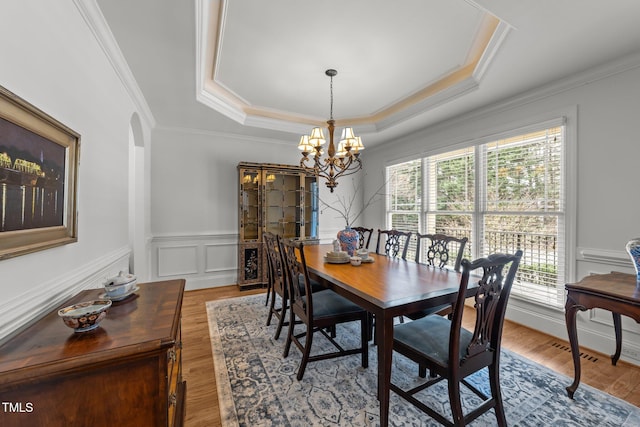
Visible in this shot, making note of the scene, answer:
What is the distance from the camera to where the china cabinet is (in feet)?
14.0

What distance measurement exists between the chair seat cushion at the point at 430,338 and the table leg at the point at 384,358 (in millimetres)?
166

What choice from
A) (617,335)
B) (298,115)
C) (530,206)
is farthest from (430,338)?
(298,115)

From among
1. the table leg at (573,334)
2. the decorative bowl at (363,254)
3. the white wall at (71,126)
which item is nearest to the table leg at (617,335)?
the table leg at (573,334)

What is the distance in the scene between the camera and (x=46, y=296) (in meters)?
1.23

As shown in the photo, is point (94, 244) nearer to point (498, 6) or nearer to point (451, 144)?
point (498, 6)

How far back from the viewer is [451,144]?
3738 millimetres

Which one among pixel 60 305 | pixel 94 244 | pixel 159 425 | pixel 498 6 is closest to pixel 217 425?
pixel 159 425

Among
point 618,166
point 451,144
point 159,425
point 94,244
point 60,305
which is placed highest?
point 451,144

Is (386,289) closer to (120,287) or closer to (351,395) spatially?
(351,395)

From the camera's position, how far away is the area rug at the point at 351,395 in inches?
64.2

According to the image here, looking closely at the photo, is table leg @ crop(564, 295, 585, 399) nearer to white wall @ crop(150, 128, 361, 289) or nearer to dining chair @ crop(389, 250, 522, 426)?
dining chair @ crop(389, 250, 522, 426)

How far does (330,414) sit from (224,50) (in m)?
3.05

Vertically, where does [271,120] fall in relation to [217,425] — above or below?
above

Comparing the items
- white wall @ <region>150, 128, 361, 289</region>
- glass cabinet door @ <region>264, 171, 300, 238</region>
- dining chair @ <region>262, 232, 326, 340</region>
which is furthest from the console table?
white wall @ <region>150, 128, 361, 289</region>
